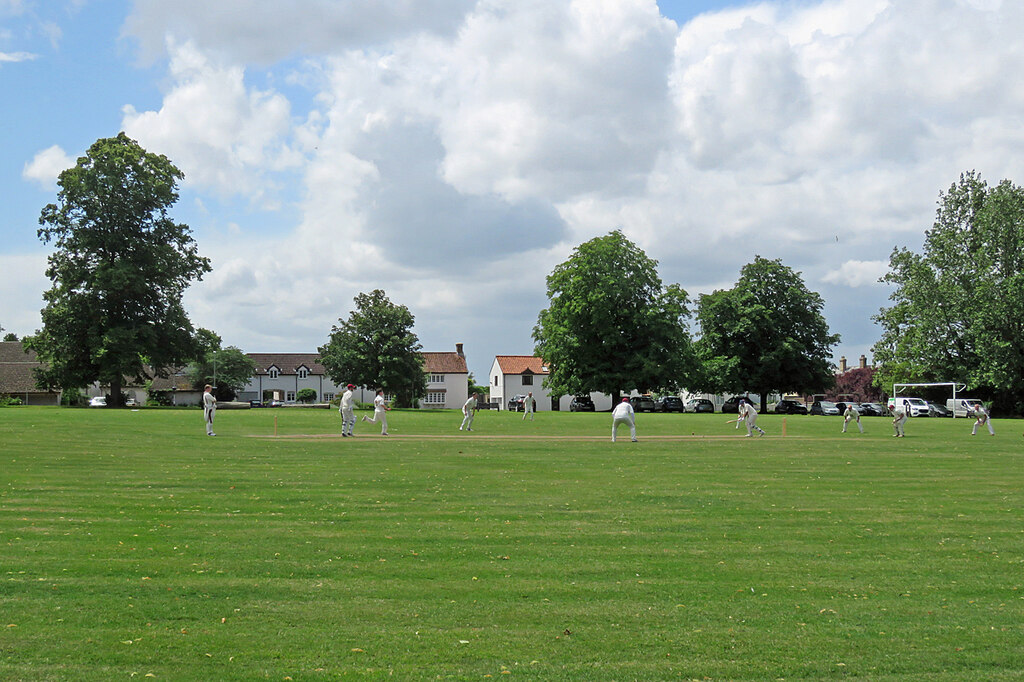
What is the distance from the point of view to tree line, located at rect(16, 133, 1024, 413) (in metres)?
63.0

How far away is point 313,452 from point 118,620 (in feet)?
56.5

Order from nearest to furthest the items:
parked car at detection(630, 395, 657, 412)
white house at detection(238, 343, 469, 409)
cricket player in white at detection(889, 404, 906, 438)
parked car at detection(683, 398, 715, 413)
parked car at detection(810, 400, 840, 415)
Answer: cricket player in white at detection(889, 404, 906, 438), parked car at detection(810, 400, 840, 415), parked car at detection(630, 395, 657, 412), parked car at detection(683, 398, 715, 413), white house at detection(238, 343, 469, 409)

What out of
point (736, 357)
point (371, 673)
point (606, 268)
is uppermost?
point (606, 268)

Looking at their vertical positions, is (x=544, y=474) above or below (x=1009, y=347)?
below

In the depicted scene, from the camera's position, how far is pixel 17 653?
6.44m

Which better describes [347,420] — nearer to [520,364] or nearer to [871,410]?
[871,410]

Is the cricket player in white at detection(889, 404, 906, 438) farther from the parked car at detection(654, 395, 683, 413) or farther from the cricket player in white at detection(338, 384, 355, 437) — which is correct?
the parked car at detection(654, 395, 683, 413)

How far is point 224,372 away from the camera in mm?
115625

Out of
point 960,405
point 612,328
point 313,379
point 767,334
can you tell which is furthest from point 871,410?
point 313,379

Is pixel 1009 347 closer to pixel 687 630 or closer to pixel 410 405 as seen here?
pixel 410 405

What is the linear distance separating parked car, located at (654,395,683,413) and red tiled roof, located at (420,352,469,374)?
48.1 metres

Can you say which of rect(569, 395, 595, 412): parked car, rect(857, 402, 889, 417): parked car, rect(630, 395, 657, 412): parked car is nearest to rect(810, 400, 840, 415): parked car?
rect(857, 402, 889, 417): parked car

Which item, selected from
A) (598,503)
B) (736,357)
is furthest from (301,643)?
(736,357)

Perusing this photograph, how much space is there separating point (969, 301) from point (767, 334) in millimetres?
A: 17846
